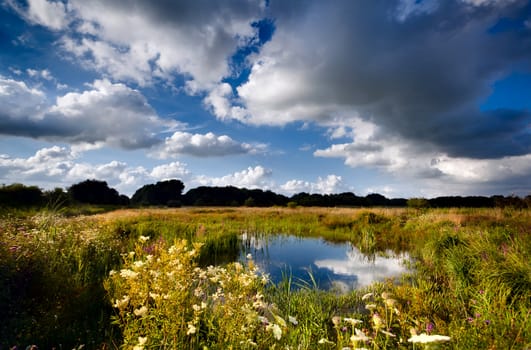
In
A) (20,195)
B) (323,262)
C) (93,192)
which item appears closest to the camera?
(323,262)

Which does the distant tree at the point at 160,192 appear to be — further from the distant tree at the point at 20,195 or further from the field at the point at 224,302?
the field at the point at 224,302

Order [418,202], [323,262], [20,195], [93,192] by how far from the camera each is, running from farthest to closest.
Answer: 1. [93,192]
2. [418,202]
3. [20,195]
4. [323,262]

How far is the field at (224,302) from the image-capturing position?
3.21 meters

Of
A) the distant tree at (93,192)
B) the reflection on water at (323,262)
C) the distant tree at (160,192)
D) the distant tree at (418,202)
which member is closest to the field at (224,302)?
the reflection on water at (323,262)

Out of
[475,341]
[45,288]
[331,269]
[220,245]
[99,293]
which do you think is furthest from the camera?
[220,245]

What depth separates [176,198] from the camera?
231 feet

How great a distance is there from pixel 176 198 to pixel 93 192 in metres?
19.4

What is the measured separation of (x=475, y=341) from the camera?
330 centimetres

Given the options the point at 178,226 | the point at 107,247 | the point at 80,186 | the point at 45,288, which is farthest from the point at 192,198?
the point at 45,288

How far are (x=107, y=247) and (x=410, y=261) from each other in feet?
38.0

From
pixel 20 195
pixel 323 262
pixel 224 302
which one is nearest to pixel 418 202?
pixel 323 262

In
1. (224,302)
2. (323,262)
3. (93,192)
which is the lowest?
(323,262)

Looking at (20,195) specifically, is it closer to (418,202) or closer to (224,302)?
(224,302)

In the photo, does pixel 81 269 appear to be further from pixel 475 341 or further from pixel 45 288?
pixel 475 341
